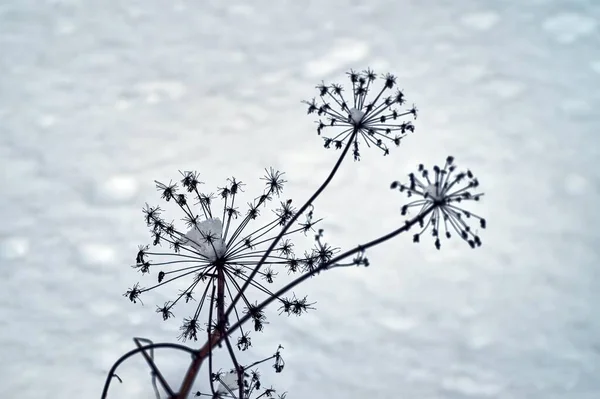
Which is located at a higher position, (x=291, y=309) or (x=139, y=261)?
(x=139, y=261)

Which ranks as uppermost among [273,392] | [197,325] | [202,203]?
[202,203]

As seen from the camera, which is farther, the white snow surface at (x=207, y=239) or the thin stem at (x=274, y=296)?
the white snow surface at (x=207, y=239)

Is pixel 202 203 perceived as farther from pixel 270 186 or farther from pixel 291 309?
pixel 291 309

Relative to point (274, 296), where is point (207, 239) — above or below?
above

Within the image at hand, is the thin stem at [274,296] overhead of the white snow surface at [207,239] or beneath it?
beneath

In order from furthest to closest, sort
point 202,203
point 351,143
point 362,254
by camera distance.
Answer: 1. point 202,203
2. point 351,143
3. point 362,254

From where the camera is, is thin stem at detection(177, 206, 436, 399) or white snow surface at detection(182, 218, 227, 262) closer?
thin stem at detection(177, 206, 436, 399)

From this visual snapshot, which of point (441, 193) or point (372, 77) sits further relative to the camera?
point (372, 77)

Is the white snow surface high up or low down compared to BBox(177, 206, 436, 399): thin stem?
up

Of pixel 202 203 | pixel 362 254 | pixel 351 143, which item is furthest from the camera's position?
pixel 202 203

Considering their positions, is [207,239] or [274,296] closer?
[274,296]

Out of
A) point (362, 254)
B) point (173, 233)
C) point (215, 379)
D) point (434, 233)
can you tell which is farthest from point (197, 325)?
point (434, 233)
